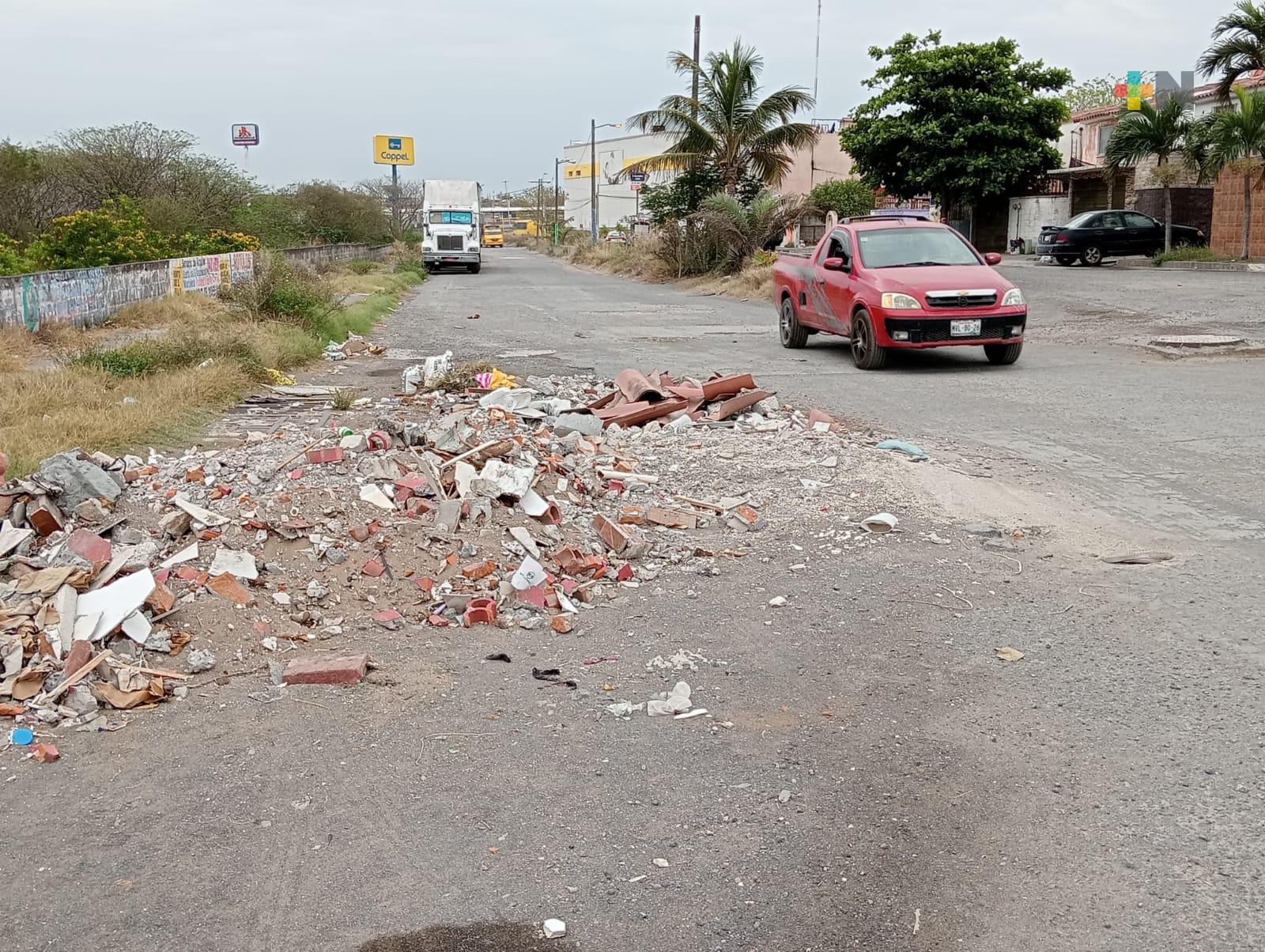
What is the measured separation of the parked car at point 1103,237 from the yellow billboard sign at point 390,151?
81.0m

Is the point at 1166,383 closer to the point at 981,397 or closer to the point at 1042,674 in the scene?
the point at 981,397

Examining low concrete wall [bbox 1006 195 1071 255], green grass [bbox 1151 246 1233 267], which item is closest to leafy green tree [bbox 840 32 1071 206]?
low concrete wall [bbox 1006 195 1071 255]

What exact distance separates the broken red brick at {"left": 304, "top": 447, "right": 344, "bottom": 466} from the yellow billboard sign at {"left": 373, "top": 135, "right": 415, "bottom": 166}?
102 meters

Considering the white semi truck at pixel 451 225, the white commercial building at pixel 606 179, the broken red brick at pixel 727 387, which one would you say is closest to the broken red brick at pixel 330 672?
the broken red brick at pixel 727 387

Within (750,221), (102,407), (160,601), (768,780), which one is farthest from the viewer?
(750,221)

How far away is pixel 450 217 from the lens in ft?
172

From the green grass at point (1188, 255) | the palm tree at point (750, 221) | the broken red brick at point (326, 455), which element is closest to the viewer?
the broken red brick at point (326, 455)

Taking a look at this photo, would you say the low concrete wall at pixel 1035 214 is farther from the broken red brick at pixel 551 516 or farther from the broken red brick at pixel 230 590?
the broken red brick at pixel 230 590

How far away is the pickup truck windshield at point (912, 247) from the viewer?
46.5ft

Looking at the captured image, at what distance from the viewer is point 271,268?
1848 cm

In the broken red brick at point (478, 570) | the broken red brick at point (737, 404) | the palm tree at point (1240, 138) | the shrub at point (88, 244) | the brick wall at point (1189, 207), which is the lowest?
the broken red brick at point (478, 570)

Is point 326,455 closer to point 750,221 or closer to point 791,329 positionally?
point 791,329

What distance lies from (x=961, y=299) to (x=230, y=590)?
9878mm

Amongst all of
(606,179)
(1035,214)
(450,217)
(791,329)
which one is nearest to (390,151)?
(606,179)
